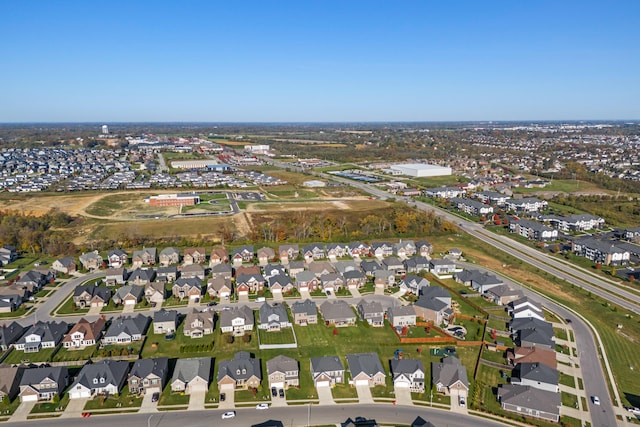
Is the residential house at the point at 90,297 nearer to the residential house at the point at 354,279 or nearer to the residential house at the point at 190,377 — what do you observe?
the residential house at the point at 190,377

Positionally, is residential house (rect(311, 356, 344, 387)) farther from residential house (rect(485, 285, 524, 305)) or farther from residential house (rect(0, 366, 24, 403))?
residential house (rect(485, 285, 524, 305))

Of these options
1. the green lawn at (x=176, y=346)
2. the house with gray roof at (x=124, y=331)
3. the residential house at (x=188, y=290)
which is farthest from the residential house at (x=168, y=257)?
the green lawn at (x=176, y=346)

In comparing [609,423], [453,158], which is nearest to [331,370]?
[609,423]

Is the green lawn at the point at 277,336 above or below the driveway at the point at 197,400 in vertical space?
→ above

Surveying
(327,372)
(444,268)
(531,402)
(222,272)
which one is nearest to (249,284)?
(222,272)

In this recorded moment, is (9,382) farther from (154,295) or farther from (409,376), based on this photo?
(409,376)

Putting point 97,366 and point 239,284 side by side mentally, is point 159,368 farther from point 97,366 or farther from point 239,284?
point 239,284
